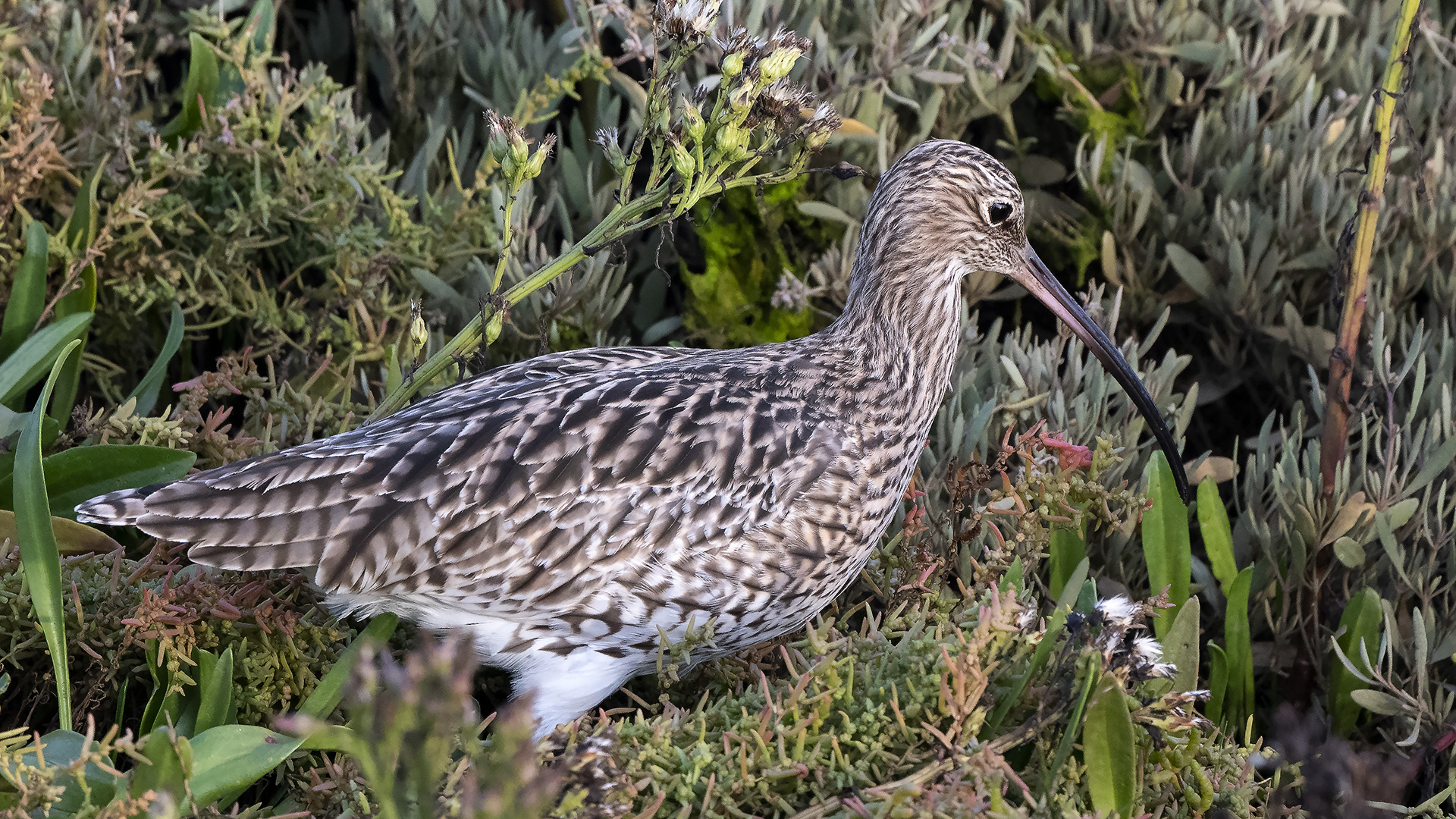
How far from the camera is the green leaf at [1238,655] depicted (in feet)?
9.70

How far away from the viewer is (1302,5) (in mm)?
3965

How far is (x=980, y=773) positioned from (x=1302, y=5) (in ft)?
9.69

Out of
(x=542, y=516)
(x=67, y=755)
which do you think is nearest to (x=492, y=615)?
(x=542, y=516)

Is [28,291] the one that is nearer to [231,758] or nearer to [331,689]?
[331,689]

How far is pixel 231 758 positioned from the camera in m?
2.20

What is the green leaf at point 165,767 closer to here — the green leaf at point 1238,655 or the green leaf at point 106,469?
the green leaf at point 106,469


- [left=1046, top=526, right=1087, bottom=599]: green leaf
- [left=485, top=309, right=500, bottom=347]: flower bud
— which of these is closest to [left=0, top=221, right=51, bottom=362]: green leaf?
[left=485, top=309, right=500, bottom=347]: flower bud

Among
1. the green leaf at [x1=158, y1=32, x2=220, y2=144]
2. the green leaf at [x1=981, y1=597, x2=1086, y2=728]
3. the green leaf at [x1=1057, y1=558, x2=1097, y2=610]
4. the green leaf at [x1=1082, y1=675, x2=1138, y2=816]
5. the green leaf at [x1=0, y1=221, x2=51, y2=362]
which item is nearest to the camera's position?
the green leaf at [x1=1082, y1=675, x2=1138, y2=816]

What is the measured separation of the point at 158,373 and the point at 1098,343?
2.32 m

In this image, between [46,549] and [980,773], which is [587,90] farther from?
[980,773]

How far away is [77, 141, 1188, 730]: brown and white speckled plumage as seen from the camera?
2.49 meters

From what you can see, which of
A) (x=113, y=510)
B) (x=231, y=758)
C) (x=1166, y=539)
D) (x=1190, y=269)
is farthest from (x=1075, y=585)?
(x=113, y=510)

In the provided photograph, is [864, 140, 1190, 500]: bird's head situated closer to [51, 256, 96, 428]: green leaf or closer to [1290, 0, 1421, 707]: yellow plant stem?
[1290, 0, 1421, 707]: yellow plant stem

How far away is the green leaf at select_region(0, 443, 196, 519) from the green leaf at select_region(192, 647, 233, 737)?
19.9 inches
